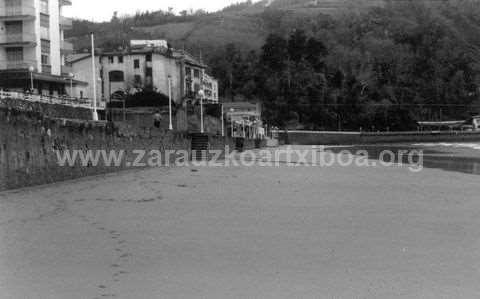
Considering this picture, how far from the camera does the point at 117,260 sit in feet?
23.0

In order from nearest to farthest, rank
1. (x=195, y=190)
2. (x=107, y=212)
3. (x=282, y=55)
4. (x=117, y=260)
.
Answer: (x=117, y=260), (x=107, y=212), (x=195, y=190), (x=282, y=55)

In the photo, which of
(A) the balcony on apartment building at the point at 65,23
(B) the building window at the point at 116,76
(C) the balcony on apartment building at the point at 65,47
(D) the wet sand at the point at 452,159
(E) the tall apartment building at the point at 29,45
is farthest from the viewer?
(B) the building window at the point at 116,76

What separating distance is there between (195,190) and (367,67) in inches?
4990

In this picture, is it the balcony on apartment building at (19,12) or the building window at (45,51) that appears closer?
the balcony on apartment building at (19,12)

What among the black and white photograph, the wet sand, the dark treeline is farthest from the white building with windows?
the dark treeline

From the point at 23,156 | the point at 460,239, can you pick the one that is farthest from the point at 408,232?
the point at 23,156

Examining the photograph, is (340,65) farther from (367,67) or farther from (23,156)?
(23,156)

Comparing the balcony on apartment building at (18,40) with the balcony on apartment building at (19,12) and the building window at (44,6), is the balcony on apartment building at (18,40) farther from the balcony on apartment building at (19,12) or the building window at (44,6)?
the building window at (44,6)

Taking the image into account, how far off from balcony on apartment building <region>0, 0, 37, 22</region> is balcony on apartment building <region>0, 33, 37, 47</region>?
1.47 meters

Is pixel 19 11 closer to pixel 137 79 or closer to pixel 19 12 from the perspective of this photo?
pixel 19 12

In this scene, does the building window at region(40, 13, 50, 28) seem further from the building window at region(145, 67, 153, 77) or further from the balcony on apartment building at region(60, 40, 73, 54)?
the building window at region(145, 67, 153, 77)

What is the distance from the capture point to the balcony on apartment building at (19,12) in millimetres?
48469

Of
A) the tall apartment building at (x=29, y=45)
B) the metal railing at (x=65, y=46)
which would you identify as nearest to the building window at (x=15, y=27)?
the tall apartment building at (x=29, y=45)

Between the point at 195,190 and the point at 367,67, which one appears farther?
the point at 367,67
